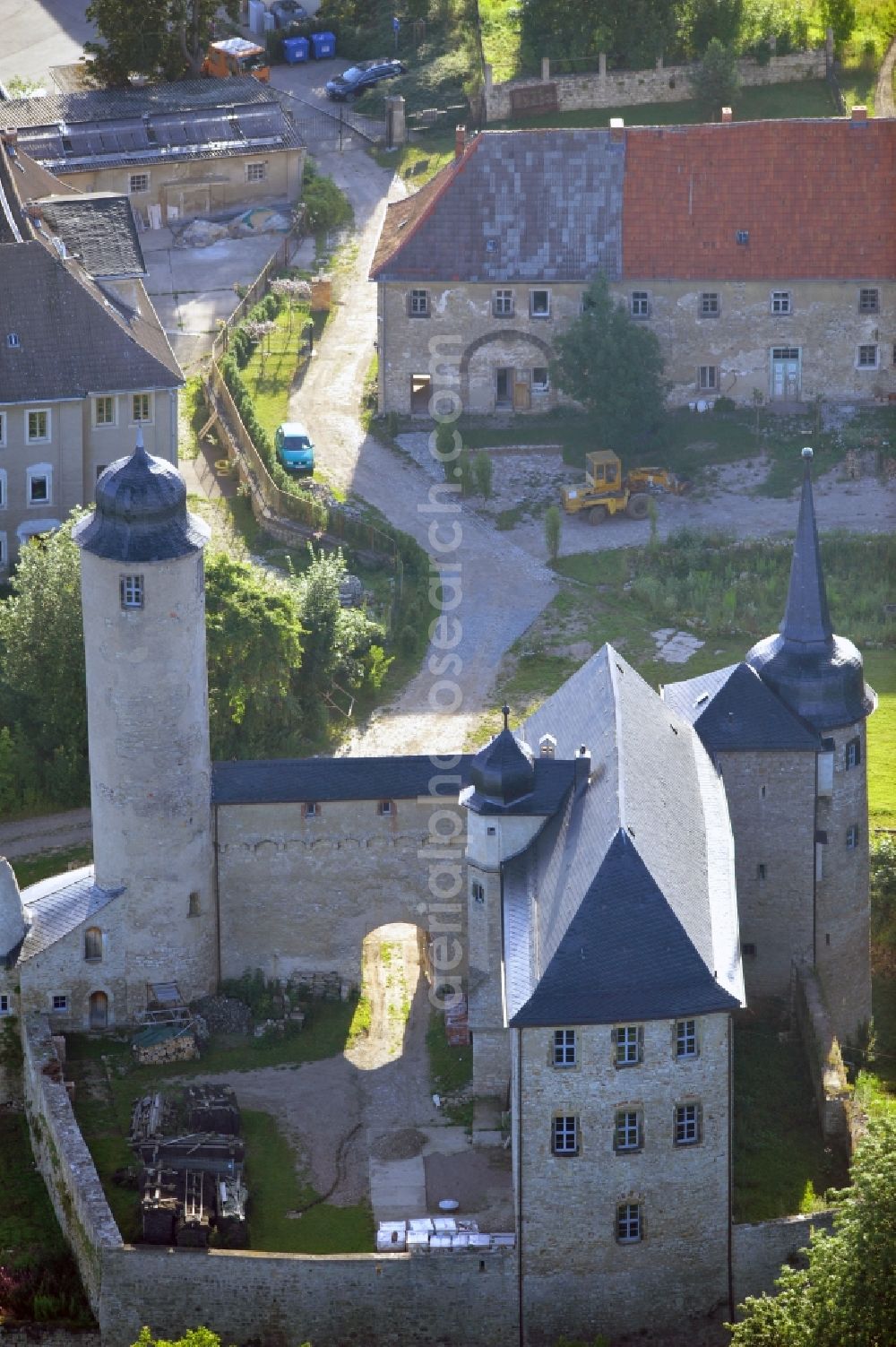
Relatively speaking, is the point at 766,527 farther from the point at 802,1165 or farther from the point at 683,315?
the point at 802,1165

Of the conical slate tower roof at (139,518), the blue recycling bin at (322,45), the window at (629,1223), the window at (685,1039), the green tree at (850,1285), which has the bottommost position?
the window at (629,1223)

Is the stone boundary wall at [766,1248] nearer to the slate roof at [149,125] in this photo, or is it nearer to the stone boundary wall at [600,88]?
the slate roof at [149,125]

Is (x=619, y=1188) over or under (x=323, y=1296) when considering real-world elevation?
over

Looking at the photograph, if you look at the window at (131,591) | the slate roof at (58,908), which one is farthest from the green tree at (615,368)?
the window at (131,591)

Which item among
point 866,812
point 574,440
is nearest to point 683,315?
point 574,440

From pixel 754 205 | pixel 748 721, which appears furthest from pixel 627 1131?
pixel 754 205

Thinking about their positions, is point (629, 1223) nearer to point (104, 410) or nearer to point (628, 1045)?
point (628, 1045)

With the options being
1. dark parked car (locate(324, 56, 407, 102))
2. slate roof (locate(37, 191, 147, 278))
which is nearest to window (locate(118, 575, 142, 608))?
slate roof (locate(37, 191, 147, 278))

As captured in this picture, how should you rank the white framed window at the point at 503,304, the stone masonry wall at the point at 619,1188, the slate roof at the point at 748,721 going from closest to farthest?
1. the stone masonry wall at the point at 619,1188
2. the slate roof at the point at 748,721
3. the white framed window at the point at 503,304
